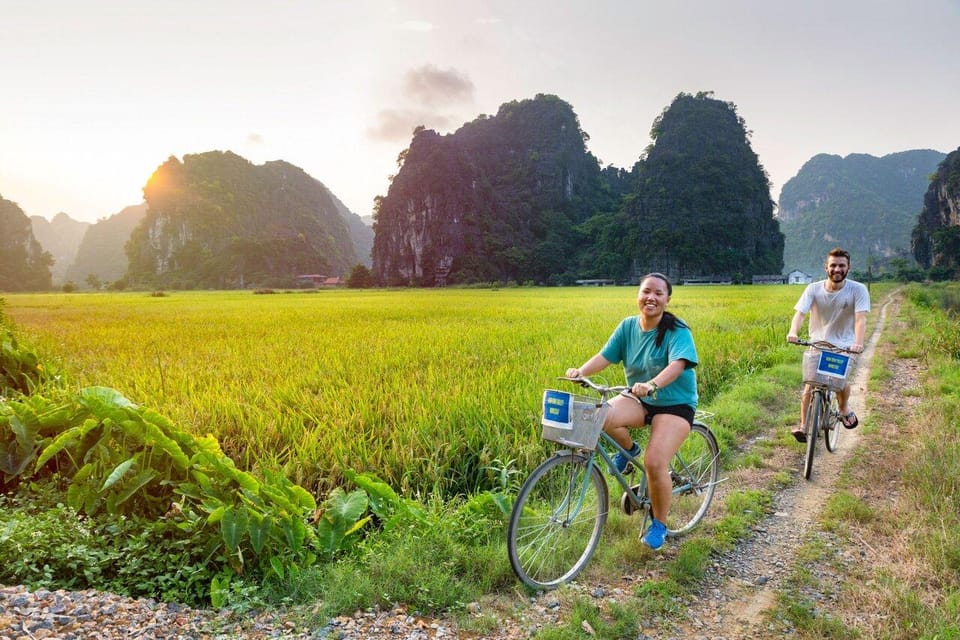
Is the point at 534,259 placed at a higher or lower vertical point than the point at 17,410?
higher

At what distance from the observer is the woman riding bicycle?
7.78 feet

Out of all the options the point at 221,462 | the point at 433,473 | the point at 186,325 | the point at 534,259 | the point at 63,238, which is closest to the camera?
the point at 221,462

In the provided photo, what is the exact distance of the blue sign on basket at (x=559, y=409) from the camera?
6.85 ft

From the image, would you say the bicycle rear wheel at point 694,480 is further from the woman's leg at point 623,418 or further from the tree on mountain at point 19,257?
the tree on mountain at point 19,257

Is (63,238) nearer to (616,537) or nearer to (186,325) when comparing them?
(186,325)

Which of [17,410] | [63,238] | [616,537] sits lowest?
[616,537]

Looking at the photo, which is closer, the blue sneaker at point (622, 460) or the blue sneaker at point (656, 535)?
the blue sneaker at point (656, 535)

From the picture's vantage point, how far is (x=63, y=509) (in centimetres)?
221

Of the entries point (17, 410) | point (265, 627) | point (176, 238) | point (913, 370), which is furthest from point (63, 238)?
point (176, 238)

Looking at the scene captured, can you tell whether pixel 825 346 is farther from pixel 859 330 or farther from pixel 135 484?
pixel 135 484

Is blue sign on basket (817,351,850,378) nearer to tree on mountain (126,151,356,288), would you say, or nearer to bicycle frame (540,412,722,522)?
bicycle frame (540,412,722,522)

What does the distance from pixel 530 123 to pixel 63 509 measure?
305 feet

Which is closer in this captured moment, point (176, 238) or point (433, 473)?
point (433, 473)

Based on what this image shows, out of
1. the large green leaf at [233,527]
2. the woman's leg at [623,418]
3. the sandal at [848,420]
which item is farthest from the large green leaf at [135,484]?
the sandal at [848,420]
